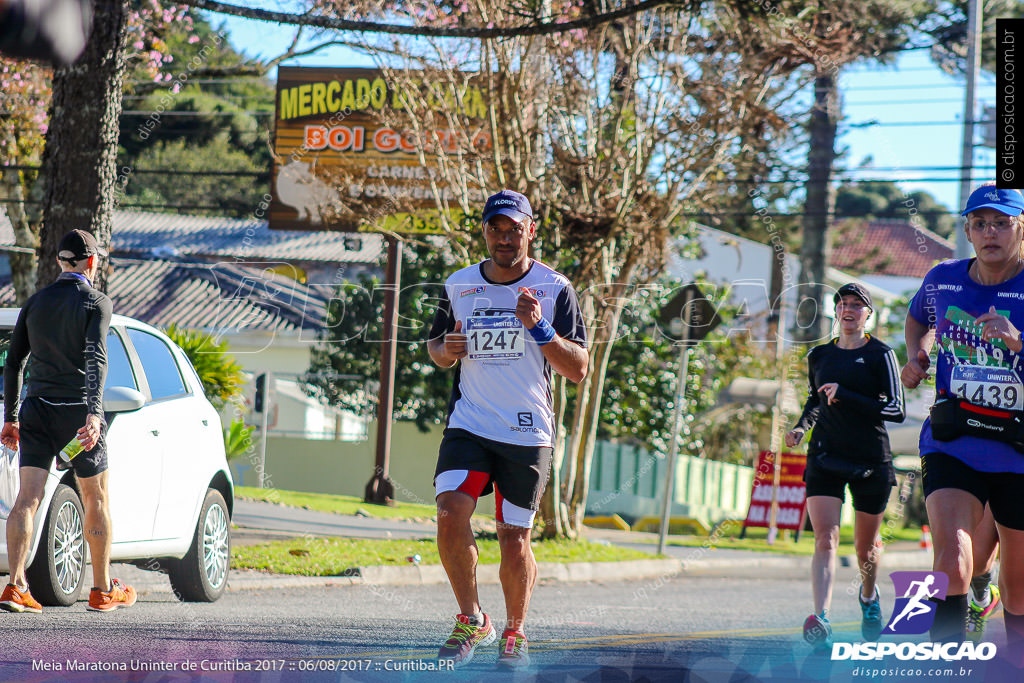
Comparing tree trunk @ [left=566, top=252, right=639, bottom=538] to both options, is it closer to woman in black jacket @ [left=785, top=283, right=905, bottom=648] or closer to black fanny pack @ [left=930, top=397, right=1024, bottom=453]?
woman in black jacket @ [left=785, top=283, right=905, bottom=648]

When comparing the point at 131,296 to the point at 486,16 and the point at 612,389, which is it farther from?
the point at 486,16

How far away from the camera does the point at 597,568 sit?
12.6m

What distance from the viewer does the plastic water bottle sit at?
6.29 m

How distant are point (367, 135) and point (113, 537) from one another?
55.5ft

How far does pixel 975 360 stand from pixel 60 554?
481cm

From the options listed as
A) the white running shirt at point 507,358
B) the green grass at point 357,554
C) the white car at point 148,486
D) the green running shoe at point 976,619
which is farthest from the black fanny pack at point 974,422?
the green grass at point 357,554

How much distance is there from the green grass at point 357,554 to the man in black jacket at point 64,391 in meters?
3.77

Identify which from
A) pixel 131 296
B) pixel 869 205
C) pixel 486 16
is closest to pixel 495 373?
pixel 486 16

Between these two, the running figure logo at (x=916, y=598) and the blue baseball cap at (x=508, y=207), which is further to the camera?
the blue baseball cap at (x=508, y=207)

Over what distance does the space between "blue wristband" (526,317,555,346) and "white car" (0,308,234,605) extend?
2.77m

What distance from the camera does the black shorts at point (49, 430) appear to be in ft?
20.8

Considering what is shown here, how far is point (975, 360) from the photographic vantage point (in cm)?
496

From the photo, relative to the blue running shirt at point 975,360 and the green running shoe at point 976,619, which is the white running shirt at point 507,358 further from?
the green running shoe at point 976,619

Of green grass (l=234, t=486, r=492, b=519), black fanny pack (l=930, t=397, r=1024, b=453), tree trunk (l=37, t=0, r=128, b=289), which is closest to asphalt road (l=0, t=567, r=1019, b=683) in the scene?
black fanny pack (l=930, t=397, r=1024, b=453)
